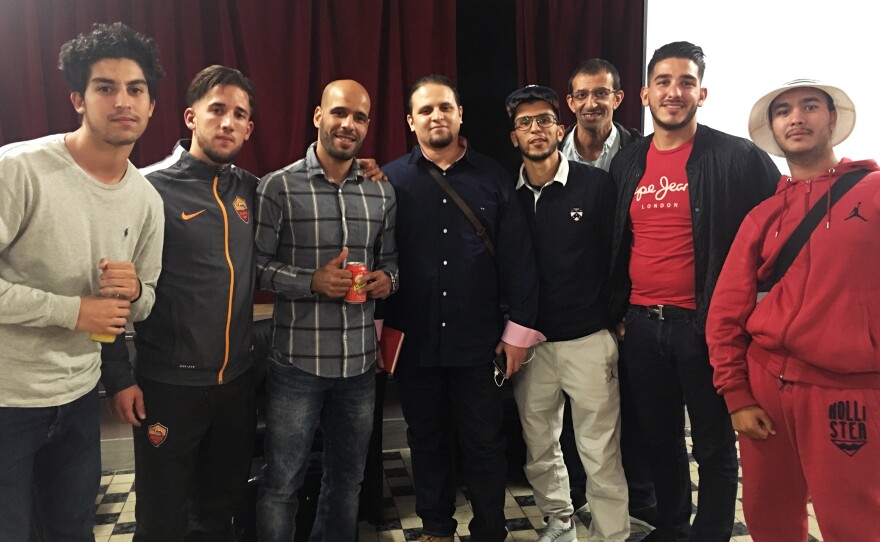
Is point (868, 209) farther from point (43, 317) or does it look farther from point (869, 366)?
point (43, 317)

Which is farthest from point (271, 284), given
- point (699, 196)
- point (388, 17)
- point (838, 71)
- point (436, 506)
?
point (838, 71)

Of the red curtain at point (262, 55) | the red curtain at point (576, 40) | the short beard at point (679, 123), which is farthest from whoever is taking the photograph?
the red curtain at point (576, 40)

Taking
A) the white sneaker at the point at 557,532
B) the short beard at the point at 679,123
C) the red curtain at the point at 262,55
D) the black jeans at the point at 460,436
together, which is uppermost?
the red curtain at the point at 262,55

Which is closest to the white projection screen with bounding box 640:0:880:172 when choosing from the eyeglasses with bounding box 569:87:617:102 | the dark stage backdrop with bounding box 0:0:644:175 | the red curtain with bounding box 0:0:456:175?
the dark stage backdrop with bounding box 0:0:644:175

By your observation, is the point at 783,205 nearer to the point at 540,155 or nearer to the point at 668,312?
the point at 668,312

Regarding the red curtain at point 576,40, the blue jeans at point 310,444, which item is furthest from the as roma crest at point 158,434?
the red curtain at point 576,40

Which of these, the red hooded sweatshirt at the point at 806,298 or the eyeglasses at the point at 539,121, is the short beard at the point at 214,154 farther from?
the red hooded sweatshirt at the point at 806,298

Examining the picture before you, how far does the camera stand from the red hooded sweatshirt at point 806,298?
4.65ft

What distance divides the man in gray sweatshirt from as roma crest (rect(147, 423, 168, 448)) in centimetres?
12

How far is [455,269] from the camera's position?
6.15ft

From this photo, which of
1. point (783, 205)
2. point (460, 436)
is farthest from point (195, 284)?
point (783, 205)

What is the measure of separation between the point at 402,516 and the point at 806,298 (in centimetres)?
159

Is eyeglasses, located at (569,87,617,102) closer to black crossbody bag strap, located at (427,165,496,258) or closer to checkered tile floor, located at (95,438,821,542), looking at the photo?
black crossbody bag strap, located at (427,165,496,258)

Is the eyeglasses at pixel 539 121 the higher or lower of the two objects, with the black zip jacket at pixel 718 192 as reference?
higher
